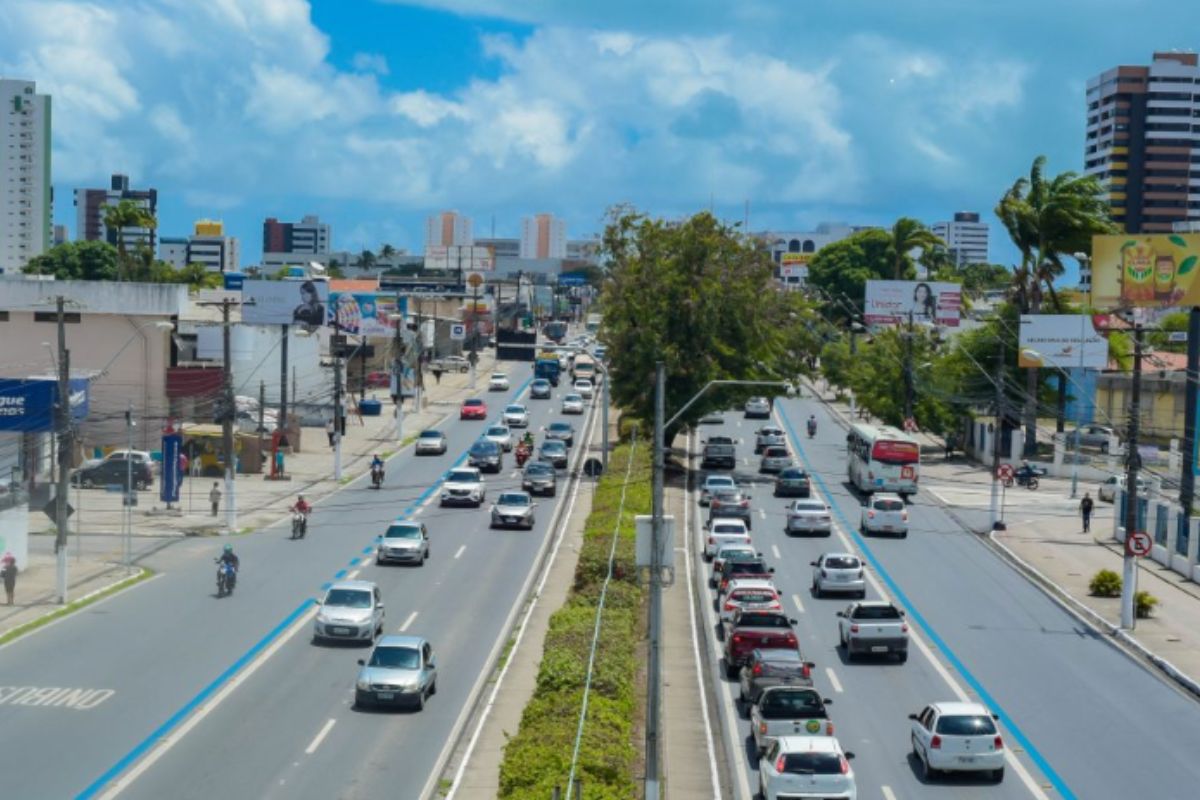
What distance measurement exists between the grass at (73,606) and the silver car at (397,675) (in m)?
11.0

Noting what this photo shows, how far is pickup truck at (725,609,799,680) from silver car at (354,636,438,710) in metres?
6.84

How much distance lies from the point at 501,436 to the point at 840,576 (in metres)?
38.4

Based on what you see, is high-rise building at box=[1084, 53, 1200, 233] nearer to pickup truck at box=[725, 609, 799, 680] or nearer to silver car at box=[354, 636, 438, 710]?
pickup truck at box=[725, 609, 799, 680]

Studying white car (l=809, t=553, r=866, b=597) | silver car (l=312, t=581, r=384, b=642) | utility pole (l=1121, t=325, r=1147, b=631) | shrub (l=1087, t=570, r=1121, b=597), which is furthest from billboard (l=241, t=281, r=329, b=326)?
Result: utility pole (l=1121, t=325, r=1147, b=631)

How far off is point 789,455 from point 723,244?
35.1ft

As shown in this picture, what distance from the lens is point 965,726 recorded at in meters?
26.6

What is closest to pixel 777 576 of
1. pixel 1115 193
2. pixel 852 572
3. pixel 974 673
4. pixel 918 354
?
pixel 852 572

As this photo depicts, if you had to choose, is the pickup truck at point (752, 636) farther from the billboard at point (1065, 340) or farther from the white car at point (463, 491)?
the billboard at point (1065, 340)

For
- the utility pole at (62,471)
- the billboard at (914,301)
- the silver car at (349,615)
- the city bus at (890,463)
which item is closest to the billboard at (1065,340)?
the city bus at (890,463)

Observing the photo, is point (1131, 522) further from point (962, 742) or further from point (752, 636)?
point (962, 742)

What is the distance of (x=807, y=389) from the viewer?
118 meters

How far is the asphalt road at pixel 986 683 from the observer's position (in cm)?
2722

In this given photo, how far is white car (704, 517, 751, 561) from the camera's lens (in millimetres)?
50031

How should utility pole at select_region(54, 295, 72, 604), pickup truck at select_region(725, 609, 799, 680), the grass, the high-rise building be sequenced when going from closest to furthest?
pickup truck at select_region(725, 609, 799, 680) < the grass < utility pole at select_region(54, 295, 72, 604) < the high-rise building
